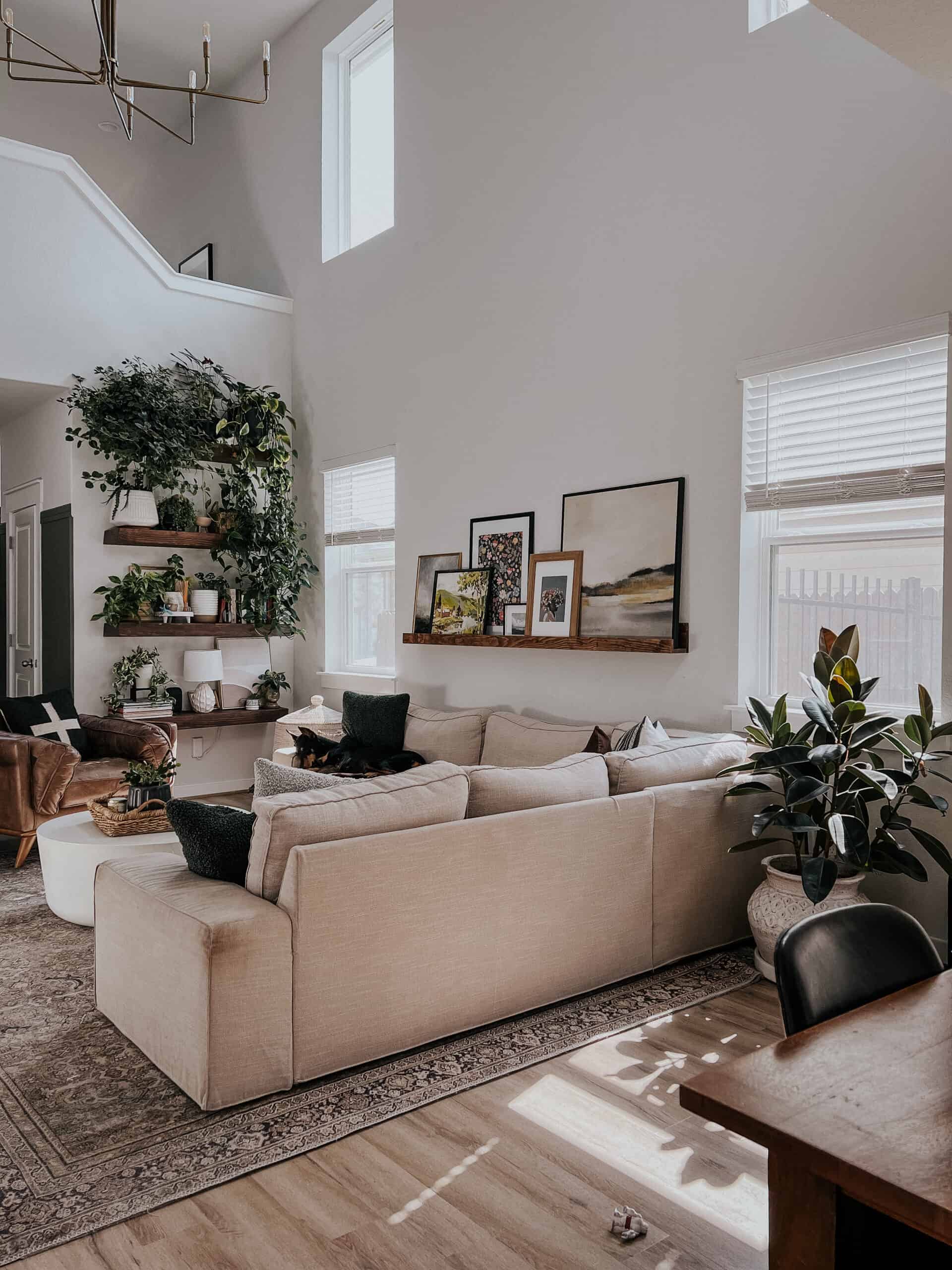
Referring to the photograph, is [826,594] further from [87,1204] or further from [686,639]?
[87,1204]

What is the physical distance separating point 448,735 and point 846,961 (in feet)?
12.3

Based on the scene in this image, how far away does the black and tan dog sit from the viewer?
16.7 feet

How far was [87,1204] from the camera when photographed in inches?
81.7

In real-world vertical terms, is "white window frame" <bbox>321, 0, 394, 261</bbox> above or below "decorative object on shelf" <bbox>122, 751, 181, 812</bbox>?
above

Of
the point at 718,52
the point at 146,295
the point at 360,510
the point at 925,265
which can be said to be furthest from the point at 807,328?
the point at 146,295

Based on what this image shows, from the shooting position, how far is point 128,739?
544 cm

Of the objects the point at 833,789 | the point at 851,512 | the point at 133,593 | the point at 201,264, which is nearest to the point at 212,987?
the point at 833,789

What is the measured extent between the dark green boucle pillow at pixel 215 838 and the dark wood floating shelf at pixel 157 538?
12.9 ft

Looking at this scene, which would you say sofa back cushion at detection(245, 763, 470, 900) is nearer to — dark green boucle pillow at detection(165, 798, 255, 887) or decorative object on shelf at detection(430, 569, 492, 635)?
dark green boucle pillow at detection(165, 798, 255, 887)

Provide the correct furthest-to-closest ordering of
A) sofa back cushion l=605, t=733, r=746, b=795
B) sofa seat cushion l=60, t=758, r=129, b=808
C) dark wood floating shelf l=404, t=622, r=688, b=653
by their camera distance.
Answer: sofa seat cushion l=60, t=758, r=129, b=808 < dark wood floating shelf l=404, t=622, r=688, b=653 < sofa back cushion l=605, t=733, r=746, b=795

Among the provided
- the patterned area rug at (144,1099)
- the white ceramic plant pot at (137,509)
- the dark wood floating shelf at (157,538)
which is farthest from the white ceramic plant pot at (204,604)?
the patterned area rug at (144,1099)

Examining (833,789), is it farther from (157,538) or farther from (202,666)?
(157,538)

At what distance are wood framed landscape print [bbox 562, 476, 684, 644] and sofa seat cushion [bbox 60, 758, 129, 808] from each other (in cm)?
256

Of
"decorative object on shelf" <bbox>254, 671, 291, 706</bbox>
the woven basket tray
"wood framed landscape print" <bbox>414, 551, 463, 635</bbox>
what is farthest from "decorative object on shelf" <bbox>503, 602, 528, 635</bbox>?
"decorative object on shelf" <bbox>254, 671, 291, 706</bbox>
